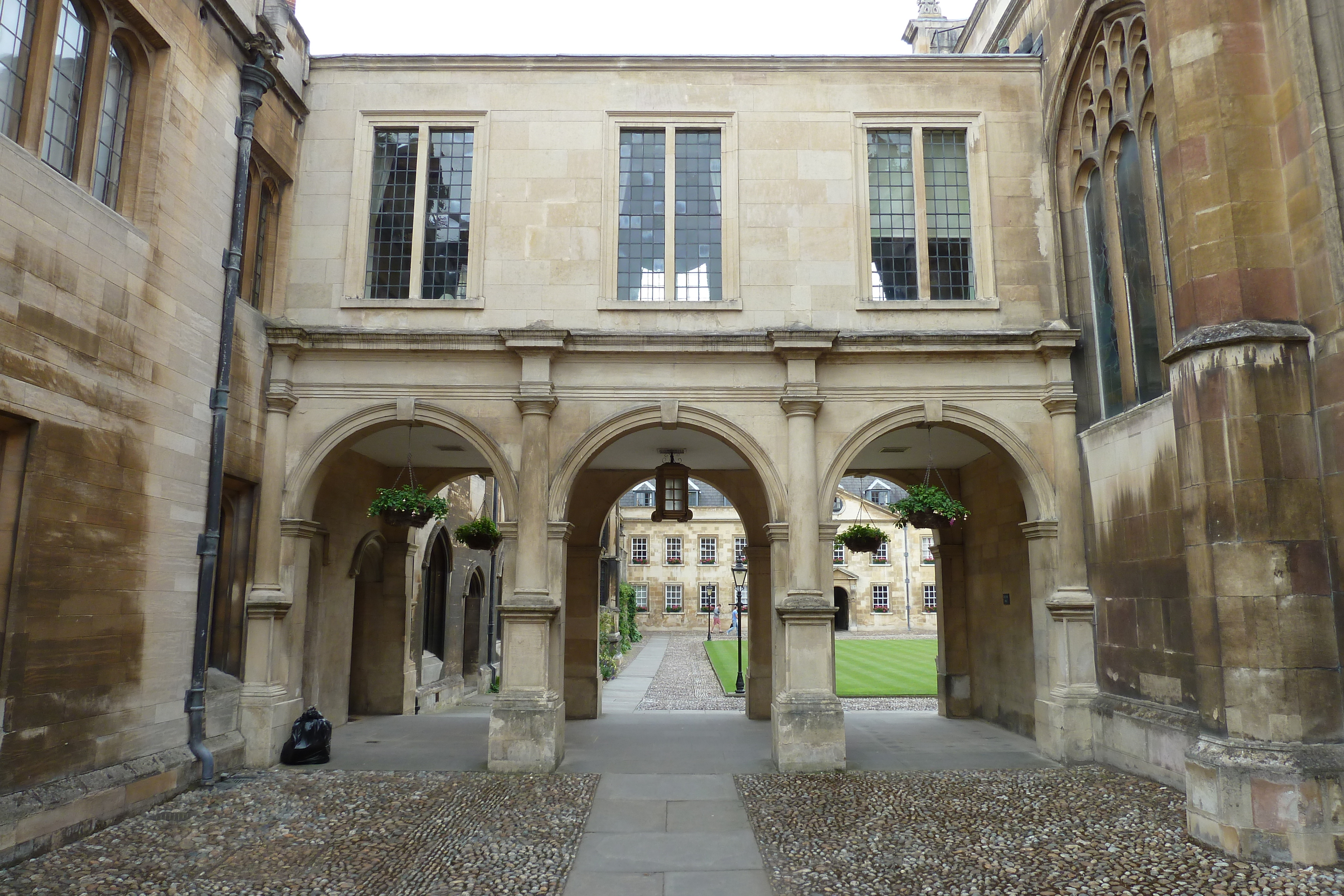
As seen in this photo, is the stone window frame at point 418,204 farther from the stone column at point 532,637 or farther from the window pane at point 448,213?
the stone column at point 532,637

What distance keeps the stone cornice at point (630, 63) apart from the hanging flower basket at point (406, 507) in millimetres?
6047

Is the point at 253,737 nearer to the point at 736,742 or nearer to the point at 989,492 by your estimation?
the point at 736,742

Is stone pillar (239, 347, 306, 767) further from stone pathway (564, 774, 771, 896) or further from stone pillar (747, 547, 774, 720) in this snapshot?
stone pillar (747, 547, 774, 720)

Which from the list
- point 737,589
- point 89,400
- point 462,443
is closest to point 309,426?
point 462,443

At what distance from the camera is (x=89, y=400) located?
800 cm

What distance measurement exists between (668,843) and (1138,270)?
8223mm

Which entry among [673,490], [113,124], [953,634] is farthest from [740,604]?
[113,124]

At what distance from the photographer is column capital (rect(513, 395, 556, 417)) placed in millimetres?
11273

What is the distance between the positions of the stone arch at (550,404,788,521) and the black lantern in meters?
→ 1.36

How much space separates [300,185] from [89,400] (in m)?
5.29

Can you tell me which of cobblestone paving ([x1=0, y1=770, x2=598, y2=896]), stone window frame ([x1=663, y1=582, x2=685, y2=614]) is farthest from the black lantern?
stone window frame ([x1=663, y1=582, x2=685, y2=614])

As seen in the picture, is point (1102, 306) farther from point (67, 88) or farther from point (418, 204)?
point (67, 88)

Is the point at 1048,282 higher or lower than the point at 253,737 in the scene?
higher

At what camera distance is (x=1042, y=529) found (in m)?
11.3
